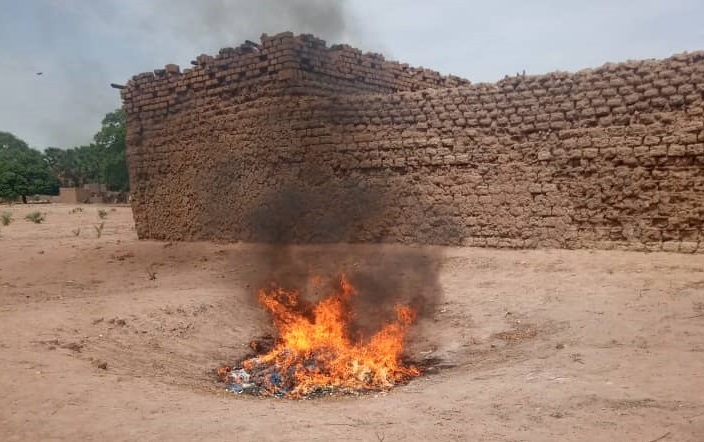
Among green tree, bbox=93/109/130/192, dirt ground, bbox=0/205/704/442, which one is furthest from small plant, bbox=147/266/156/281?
green tree, bbox=93/109/130/192

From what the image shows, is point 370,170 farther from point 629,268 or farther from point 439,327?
point 629,268

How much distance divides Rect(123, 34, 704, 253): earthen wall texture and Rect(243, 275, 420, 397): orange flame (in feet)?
6.78

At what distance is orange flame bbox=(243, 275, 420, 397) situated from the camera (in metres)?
6.14

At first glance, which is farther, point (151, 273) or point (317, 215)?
point (317, 215)

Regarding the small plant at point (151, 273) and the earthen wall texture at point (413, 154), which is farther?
the small plant at point (151, 273)

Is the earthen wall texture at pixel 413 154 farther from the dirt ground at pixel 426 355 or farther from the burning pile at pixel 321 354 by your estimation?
the burning pile at pixel 321 354

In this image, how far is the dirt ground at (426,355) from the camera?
4.09 meters

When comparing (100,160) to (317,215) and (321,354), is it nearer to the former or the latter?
(317,215)

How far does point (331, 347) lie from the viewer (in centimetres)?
726

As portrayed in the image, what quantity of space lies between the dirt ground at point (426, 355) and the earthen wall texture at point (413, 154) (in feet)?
1.87

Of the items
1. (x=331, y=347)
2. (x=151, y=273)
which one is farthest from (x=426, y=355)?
(x=151, y=273)

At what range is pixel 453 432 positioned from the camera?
4027mm

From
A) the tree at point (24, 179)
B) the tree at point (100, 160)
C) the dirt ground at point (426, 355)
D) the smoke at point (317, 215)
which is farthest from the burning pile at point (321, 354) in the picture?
the tree at point (24, 179)

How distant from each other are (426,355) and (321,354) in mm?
1232
